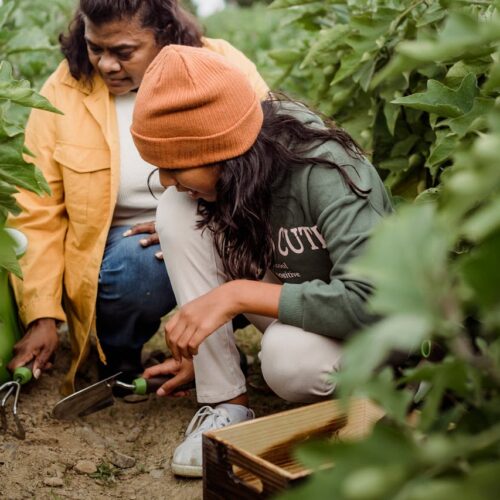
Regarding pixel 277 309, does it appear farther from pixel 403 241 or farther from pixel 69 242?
pixel 403 241

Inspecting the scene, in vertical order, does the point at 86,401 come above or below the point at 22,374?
below

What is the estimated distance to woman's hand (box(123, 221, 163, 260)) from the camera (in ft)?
8.10

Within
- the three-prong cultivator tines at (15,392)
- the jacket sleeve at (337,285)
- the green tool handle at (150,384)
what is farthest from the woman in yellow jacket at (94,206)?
the jacket sleeve at (337,285)

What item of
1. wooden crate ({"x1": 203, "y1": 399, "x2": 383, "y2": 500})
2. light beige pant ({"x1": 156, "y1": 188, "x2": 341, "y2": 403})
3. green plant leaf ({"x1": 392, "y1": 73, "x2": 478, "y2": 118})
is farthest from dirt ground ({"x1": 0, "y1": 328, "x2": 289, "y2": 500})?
green plant leaf ({"x1": 392, "y1": 73, "x2": 478, "y2": 118})

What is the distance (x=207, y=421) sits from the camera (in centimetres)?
212

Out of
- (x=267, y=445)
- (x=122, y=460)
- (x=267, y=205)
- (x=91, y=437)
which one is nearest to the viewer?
(x=267, y=445)

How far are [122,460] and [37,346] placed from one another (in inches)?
15.9

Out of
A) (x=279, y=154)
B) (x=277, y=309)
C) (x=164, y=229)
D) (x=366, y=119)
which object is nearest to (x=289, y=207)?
(x=279, y=154)

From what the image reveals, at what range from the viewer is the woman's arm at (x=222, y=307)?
6.12ft

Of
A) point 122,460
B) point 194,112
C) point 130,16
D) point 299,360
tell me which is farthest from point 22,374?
point 130,16

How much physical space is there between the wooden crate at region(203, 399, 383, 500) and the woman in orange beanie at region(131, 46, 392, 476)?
0.14 m

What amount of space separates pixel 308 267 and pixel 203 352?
369mm

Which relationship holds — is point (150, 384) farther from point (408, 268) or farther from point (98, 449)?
point (408, 268)

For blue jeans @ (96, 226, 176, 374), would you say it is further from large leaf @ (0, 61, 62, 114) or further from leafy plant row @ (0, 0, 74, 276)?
large leaf @ (0, 61, 62, 114)
